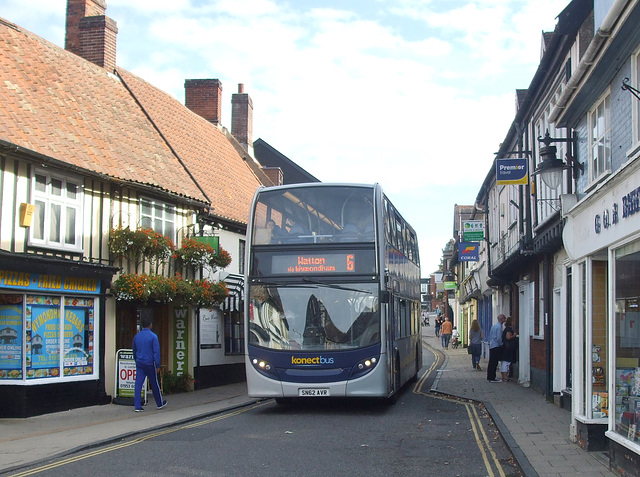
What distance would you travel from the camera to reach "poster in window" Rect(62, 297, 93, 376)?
15.4 meters

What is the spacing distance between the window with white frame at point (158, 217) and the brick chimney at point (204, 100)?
1278 centimetres

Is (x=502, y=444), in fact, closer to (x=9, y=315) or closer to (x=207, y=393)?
(x=9, y=315)

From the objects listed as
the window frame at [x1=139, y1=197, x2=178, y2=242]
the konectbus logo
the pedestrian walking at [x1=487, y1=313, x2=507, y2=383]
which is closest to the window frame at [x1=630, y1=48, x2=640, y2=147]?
the konectbus logo

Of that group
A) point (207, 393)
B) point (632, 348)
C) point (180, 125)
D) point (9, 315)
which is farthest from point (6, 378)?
point (180, 125)

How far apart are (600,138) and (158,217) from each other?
1097cm

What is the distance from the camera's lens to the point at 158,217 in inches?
744

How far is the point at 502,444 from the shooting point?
10.7 meters

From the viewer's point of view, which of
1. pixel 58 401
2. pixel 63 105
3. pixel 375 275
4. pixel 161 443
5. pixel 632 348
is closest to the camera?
pixel 632 348

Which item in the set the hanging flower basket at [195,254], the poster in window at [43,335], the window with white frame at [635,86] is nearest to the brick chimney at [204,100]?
the hanging flower basket at [195,254]

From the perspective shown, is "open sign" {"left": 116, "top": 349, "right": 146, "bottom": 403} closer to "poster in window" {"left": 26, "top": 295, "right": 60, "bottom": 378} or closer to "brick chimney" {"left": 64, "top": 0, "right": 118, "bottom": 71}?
"poster in window" {"left": 26, "top": 295, "right": 60, "bottom": 378}

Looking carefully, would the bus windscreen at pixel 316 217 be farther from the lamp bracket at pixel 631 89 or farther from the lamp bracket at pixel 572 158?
the lamp bracket at pixel 631 89

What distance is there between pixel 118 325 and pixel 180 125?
9.48m

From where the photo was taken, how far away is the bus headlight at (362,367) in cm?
1362

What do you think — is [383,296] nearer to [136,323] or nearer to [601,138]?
[601,138]
